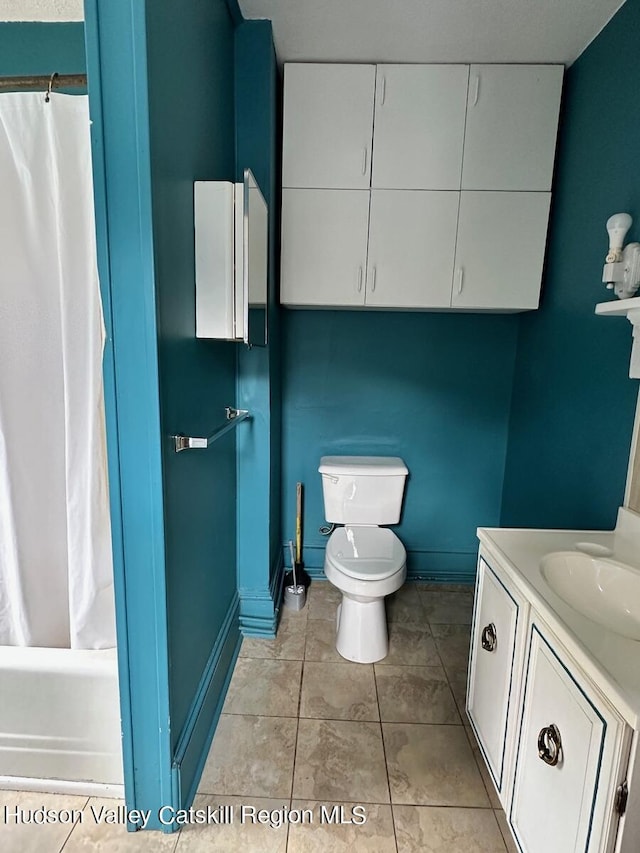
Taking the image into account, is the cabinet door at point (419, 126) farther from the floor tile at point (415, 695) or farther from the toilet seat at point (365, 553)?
the floor tile at point (415, 695)

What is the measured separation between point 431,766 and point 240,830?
0.60 meters

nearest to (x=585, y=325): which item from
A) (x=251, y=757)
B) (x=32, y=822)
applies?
(x=251, y=757)

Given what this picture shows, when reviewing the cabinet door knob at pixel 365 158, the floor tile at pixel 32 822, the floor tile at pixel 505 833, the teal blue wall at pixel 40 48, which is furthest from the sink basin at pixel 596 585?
the teal blue wall at pixel 40 48

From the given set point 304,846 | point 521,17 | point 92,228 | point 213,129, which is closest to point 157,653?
point 304,846

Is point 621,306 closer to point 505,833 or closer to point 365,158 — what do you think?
point 365,158

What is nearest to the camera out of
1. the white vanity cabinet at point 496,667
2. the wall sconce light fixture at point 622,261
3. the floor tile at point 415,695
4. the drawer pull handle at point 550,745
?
the drawer pull handle at point 550,745

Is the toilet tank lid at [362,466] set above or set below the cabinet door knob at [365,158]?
below

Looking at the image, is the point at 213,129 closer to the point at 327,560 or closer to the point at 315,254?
the point at 315,254

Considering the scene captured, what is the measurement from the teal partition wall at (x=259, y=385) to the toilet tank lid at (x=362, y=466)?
0.27 metres

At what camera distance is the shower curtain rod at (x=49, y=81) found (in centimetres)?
111

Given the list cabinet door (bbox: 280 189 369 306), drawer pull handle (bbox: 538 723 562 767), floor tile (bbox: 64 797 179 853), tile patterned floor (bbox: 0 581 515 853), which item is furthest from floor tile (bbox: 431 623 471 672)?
cabinet door (bbox: 280 189 369 306)

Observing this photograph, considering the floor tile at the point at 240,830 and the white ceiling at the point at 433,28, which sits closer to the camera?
the floor tile at the point at 240,830

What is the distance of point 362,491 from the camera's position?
89.2 inches

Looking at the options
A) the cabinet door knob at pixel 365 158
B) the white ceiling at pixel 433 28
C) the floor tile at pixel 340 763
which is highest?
the white ceiling at pixel 433 28
